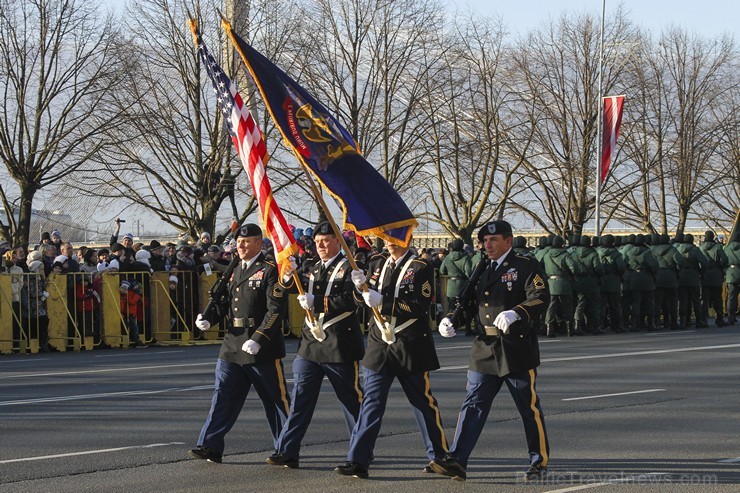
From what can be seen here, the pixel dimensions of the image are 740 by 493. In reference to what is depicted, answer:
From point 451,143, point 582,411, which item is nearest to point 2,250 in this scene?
point 582,411

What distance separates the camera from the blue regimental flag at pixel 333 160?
357 inches

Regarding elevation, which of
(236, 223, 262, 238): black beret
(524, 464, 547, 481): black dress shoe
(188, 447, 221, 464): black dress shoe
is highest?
(236, 223, 262, 238): black beret

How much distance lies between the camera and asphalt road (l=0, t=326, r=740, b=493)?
8305 mm

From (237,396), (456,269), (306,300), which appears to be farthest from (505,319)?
(456,269)

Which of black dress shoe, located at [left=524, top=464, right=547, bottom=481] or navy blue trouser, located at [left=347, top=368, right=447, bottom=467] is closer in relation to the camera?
black dress shoe, located at [left=524, top=464, right=547, bottom=481]

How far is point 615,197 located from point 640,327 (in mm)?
18938

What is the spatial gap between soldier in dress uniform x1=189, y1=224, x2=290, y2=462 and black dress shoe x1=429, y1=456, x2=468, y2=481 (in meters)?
1.37

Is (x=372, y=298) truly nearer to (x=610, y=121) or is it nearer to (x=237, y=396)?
(x=237, y=396)

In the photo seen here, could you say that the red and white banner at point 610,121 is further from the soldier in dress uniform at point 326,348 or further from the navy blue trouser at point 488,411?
the navy blue trouser at point 488,411

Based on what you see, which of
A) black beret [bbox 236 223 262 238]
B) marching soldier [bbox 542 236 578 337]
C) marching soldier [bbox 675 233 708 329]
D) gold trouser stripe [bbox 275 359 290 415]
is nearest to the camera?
gold trouser stripe [bbox 275 359 290 415]

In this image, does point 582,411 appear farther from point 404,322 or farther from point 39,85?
point 39,85

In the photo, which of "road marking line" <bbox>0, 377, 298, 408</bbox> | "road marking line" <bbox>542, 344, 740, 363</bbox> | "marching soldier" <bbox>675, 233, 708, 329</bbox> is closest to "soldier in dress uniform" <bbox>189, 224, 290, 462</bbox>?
"road marking line" <bbox>0, 377, 298, 408</bbox>

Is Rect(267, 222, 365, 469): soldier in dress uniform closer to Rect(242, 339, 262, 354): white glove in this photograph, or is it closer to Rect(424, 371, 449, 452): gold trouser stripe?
Rect(242, 339, 262, 354): white glove

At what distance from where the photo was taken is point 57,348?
20.0 meters
